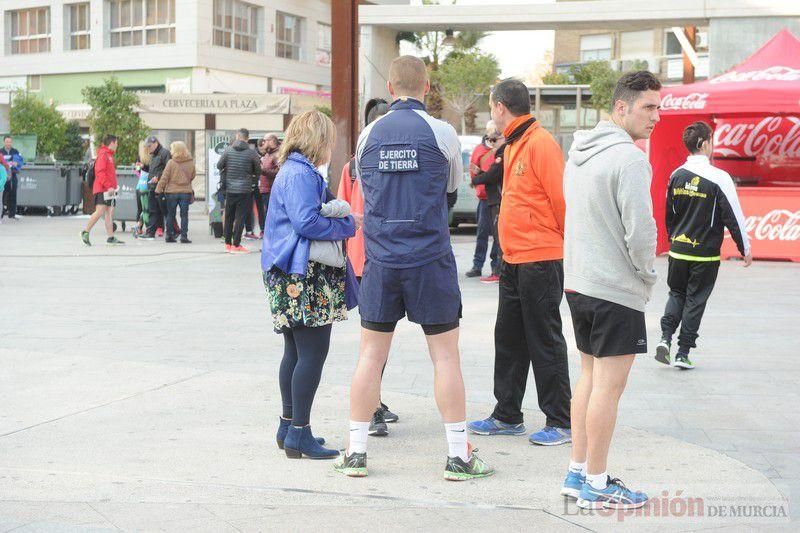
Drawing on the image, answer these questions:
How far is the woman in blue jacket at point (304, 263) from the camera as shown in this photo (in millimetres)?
5094

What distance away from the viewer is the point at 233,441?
552cm

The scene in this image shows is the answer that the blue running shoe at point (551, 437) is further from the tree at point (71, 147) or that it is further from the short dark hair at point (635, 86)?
the tree at point (71, 147)

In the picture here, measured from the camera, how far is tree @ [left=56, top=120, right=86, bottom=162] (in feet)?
113

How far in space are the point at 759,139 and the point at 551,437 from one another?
14.0m

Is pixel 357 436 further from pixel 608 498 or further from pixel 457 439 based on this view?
pixel 608 498

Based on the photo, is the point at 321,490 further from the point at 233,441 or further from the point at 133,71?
the point at 133,71

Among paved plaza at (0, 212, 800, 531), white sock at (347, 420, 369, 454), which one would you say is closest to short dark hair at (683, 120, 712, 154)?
paved plaza at (0, 212, 800, 531)

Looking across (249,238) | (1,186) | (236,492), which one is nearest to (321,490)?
(236,492)

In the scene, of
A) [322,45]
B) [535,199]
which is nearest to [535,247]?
[535,199]

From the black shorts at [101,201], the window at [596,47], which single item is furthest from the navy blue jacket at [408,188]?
the window at [596,47]

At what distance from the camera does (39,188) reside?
24562 millimetres

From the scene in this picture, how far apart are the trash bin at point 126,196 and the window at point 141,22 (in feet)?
78.3

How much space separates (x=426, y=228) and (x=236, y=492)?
1491 mm

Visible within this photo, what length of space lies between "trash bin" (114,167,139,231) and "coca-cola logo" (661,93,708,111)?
10402 mm
